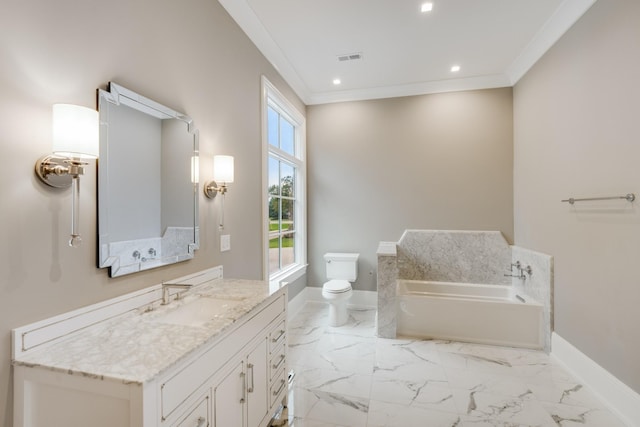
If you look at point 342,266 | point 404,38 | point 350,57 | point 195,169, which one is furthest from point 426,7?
point 342,266

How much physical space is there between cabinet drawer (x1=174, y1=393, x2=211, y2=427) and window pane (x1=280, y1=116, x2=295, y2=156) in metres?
2.92

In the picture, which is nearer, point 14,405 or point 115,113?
point 14,405

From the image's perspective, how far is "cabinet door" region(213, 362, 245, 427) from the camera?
1188 mm

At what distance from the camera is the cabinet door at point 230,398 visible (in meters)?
1.19

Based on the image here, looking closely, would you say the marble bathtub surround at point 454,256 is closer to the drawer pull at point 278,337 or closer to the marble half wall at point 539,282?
the marble half wall at point 539,282

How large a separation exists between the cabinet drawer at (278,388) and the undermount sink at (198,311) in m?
0.57

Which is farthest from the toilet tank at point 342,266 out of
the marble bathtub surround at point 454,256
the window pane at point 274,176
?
the window pane at point 274,176

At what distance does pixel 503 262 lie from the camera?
355cm

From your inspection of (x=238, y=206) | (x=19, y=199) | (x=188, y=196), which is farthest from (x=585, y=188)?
(x=19, y=199)

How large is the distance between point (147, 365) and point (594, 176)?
9.61ft

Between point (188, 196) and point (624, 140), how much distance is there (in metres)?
2.79

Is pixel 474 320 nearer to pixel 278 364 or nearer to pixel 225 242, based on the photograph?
pixel 278 364

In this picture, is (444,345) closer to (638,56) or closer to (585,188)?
(585,188)

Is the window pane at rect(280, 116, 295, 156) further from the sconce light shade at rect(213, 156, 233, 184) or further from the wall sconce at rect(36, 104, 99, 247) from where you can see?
the wall sconce at rect(36, 104, 99, 247)
